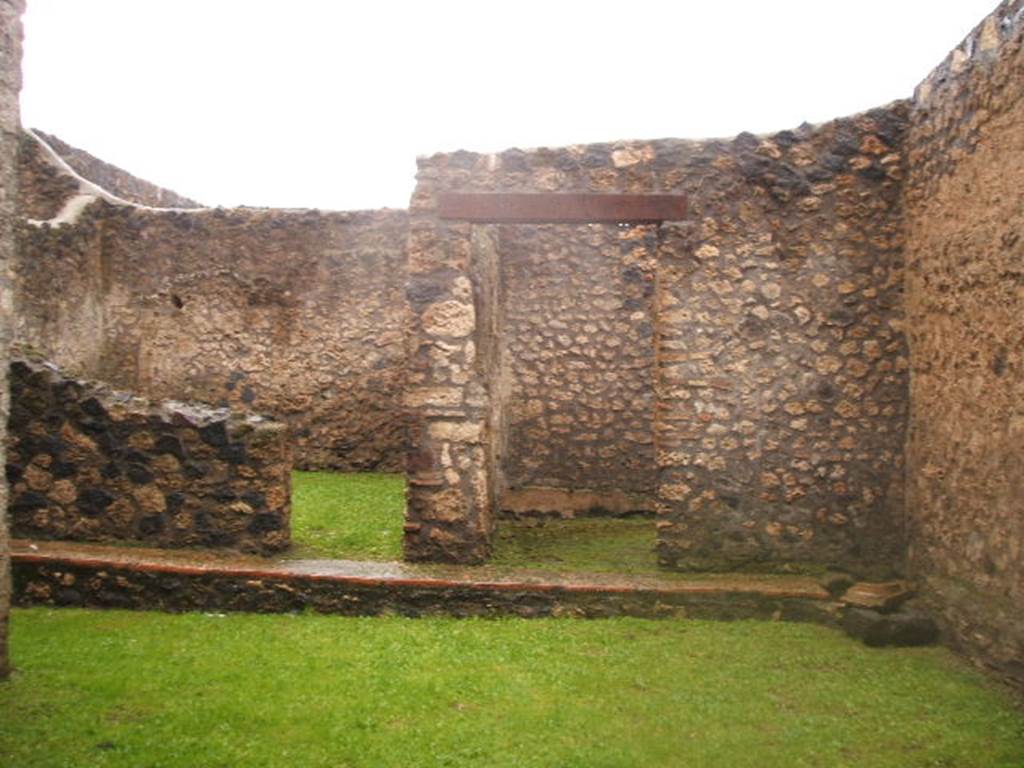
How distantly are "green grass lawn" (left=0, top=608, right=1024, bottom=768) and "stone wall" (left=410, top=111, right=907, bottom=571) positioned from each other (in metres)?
0.88

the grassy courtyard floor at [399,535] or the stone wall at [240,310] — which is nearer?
the grassy courtyard floor at [399,535]

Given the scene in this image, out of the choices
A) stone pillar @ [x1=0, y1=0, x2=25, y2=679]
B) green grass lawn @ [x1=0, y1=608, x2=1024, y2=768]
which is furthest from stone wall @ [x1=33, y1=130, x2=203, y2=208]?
stone pillar @ [x1=0, y1=0, x2=25, y2=679]

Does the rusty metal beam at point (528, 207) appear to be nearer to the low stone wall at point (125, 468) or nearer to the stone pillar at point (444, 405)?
the stone pillar at point (444, 405)

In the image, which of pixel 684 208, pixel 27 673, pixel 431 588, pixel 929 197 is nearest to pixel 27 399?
pixel 27 673

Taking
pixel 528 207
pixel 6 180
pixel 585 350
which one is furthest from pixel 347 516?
pixel 6 180

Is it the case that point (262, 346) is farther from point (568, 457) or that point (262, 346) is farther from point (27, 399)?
point (27, 399)

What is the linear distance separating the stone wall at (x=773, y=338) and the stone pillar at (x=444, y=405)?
0.08 ft

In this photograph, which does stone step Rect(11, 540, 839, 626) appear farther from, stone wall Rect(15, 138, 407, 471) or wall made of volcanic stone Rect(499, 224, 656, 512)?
stone wall Rect(15, 138, 407, 471)

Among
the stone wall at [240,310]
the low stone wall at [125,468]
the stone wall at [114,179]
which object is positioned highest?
the stone wall at [114,179]

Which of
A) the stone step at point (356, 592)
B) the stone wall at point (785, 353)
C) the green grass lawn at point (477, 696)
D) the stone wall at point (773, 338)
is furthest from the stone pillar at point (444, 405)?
the stone wall at point (785, 353)

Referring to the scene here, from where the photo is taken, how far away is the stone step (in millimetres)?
5656

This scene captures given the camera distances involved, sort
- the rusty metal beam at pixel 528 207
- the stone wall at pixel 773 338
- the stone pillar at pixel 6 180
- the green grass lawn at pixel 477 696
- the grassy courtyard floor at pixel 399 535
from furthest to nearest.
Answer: the grassy courtyard floor at pixel 399 535 < the rusty metal beam at pixel 528 207 < the stone wall at pixel 773 338 < the stone pillar at pixel 6 180 < the green grass lawn at pixel 477 696

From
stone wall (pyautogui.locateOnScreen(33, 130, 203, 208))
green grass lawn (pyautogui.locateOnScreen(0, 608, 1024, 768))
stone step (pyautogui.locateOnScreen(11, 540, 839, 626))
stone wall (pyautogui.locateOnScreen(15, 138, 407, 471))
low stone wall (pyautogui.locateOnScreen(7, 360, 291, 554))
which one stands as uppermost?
stone wall (pyautogui.locateOnScreen(33, 130, 203, 208))

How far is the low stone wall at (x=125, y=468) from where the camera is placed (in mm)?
6125
